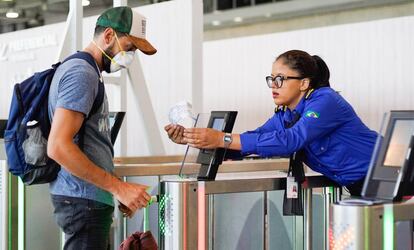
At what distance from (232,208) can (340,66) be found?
119 centimetres

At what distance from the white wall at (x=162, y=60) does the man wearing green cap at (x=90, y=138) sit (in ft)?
7.23

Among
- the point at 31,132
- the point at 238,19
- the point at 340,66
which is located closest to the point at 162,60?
the point at 340,66

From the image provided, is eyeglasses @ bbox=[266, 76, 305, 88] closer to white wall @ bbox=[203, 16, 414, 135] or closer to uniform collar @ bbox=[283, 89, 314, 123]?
uniform collar @ bbox=[283, 89, 314, 123]

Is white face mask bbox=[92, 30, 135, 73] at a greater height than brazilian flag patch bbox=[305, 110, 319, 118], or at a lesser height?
greater

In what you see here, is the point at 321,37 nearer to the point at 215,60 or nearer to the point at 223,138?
the point at 215,60

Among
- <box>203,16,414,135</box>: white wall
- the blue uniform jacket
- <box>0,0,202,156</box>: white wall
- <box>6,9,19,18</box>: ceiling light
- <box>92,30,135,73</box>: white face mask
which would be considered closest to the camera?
the blue uniform jacket

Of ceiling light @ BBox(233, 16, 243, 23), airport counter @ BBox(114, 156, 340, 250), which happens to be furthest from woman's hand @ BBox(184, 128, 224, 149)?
ceiling light @ BBox(233, 16, 243, 23)

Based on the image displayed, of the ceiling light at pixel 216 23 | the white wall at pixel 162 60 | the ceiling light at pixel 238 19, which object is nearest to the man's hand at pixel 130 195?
the white wall at pixel 162 60

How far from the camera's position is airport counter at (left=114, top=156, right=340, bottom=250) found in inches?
97.4

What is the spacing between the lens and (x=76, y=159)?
229 cm

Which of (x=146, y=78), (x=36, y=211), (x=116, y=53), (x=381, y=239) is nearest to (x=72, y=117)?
(x=116, y=53)

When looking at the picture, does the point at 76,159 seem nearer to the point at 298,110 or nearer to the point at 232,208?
the point at 298,110

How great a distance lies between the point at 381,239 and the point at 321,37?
293cm

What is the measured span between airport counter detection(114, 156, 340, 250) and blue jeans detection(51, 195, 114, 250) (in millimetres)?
226
